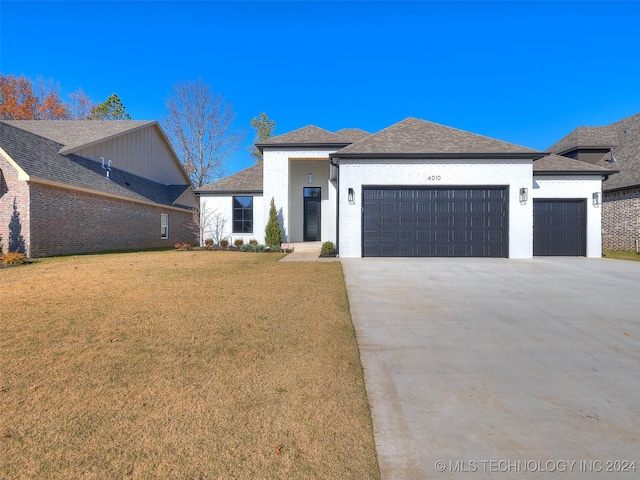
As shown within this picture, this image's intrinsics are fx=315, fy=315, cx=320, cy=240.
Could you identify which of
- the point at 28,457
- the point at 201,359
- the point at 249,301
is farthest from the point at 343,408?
the point at 249,301

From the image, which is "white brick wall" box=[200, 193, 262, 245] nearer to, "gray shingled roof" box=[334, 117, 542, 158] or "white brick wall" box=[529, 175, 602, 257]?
"gray shingled roof" box=[334, 117, 542, 158]

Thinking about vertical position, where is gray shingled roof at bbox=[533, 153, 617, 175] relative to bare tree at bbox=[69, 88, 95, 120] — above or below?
below

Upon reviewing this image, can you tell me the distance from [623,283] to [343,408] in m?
7.94

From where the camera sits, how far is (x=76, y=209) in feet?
44.0

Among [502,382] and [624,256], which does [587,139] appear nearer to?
[624,256]

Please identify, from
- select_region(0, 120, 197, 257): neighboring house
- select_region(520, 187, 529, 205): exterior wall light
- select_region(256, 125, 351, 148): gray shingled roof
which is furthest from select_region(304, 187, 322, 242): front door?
select_region(520, 187, 529, 205): exterior wall light

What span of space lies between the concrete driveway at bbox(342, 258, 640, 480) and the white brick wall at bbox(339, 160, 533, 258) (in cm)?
573

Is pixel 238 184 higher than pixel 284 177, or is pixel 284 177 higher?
pixel 284 177

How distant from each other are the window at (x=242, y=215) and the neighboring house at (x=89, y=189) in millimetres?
5044

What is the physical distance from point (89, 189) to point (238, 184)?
267 inches

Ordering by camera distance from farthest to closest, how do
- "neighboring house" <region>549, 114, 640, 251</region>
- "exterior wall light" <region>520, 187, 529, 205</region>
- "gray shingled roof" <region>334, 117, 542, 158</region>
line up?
"neighboring house" <region>549, 114, 640, 251</region>, "gray shingled roof" <region>334, 117, 542, 158</region>, "exterior wall light" <region>520, 187, 529, 205</region>

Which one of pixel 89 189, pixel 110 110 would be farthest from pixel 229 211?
pixel 110 110

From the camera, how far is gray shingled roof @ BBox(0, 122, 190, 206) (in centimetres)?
1192

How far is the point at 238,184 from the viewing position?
694 inches
